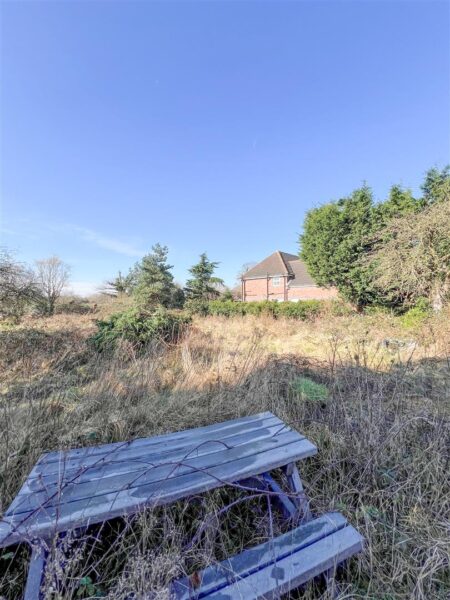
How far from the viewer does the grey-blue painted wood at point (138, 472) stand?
1058 mm

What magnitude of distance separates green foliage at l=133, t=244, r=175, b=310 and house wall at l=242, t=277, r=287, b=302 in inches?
370

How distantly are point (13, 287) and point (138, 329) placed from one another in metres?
3.48

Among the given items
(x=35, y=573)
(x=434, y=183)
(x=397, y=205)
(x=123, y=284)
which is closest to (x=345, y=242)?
(x=397, y=205)

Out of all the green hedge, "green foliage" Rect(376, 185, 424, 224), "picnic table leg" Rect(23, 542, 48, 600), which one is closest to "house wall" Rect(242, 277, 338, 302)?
the green hedge

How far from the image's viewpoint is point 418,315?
8.38 metres

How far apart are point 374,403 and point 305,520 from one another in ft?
3.94

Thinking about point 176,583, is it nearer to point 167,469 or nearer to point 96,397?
point 167,469

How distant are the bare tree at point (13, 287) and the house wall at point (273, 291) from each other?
17.9 meters

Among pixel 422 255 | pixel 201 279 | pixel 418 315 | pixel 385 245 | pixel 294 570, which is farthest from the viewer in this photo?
pixel 201 279

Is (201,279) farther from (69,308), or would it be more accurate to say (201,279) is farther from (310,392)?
(310,392)

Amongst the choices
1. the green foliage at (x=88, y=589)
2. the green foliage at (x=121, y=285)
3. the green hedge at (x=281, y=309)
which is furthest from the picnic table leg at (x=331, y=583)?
the green foliage at (x=121, y=285)

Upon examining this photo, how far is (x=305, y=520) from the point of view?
4.69ft

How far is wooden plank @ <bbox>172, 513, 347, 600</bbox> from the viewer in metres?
1.04

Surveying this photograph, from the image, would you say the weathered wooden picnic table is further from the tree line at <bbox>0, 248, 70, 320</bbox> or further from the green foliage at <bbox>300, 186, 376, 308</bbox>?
the green foliage at <bbox>300, 186, 376, 308</bbox>
